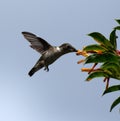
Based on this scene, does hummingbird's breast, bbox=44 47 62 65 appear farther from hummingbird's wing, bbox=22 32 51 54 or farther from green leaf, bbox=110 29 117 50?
green leaf, bbox=110 29 117 50

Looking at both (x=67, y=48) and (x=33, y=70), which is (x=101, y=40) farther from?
(x=33, y=70)

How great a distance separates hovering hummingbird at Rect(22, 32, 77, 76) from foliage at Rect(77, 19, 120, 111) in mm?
5209

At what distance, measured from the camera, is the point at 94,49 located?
20.1ft

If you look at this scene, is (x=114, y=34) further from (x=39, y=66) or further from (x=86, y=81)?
(x=39, y=66)

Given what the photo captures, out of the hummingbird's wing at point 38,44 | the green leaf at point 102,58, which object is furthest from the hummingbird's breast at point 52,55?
the green leaf at point 102,58

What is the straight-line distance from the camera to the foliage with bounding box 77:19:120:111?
592 cm

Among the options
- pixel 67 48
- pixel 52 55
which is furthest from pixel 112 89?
pixel 52 55

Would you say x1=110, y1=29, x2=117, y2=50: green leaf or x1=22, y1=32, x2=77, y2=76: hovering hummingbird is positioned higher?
x1=22, y1=32, x2=77, y2=76: hovering hummingbird

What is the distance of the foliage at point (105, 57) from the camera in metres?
5.92

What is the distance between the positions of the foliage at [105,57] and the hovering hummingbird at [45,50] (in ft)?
17.1

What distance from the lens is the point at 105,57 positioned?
5875mm

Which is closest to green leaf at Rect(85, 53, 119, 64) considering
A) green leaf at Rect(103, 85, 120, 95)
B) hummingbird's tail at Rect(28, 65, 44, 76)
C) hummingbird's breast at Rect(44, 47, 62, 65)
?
green leaf at Rect(103, 85, 120, 95)

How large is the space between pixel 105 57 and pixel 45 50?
7.86m

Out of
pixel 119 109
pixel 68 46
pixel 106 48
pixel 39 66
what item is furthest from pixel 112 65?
pixel 39 66
